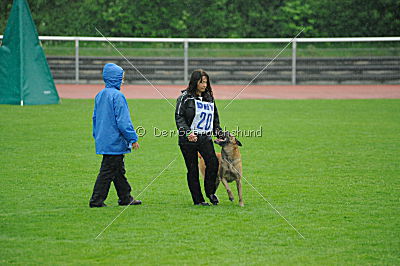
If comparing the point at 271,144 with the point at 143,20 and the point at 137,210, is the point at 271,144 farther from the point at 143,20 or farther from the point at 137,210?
the point at 143,20

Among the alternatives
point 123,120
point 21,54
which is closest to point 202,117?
point 123,120

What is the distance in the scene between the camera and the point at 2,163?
11.2 meters

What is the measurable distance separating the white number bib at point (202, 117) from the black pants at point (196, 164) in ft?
0.50

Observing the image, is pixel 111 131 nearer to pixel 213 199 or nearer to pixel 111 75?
pixel 111 75

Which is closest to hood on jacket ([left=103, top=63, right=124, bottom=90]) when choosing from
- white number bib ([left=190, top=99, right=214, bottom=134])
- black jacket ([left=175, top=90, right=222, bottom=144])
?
black jacket ([left=175, top=90, right=222, bottom=144])

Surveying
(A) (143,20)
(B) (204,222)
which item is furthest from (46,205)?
(A) (143,20)

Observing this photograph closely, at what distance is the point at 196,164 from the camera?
27.2 ft

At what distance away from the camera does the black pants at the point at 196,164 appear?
26.7 ft

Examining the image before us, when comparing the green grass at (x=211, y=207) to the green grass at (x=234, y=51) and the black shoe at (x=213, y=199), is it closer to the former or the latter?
the black shoe at (x=213, y=199)

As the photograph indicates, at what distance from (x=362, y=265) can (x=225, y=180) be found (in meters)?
2.74

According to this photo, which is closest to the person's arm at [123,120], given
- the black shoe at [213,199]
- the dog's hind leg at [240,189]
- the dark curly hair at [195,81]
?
the dark curly hair at [195,81]

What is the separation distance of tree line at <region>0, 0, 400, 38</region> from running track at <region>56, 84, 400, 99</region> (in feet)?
22.7

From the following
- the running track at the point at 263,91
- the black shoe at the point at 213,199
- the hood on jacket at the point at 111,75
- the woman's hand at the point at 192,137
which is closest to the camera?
the woman's hand at the point at 192,137

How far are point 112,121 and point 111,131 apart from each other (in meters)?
0.12
